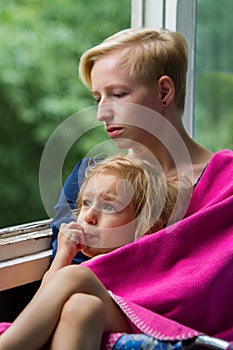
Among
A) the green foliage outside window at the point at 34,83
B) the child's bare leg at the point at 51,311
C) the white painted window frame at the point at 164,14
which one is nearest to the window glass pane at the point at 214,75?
the white painted window frame at the point at 164,14

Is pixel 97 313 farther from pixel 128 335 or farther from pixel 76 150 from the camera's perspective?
pixel 76 150

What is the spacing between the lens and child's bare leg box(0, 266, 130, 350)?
3.79ft

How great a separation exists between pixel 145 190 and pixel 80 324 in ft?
1.27

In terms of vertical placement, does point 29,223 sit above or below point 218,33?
below

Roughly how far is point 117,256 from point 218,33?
35.8 inches

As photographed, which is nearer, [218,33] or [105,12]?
[105,12]

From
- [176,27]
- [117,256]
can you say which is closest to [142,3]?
[176,27]

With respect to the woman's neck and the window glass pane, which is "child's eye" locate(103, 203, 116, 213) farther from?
the window glass pane

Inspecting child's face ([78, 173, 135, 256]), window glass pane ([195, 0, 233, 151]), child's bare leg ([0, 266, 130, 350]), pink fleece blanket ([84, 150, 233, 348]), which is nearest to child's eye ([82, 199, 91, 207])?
child's face ([78, 173, 135, 256])

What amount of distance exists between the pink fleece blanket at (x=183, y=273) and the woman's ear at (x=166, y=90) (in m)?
0.26

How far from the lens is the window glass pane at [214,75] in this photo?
202 centimetres

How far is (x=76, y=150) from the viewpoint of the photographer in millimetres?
1812

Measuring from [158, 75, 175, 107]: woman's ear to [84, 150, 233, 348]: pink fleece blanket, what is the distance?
0.26 meters

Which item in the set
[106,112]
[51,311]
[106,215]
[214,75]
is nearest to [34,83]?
[106,112]
